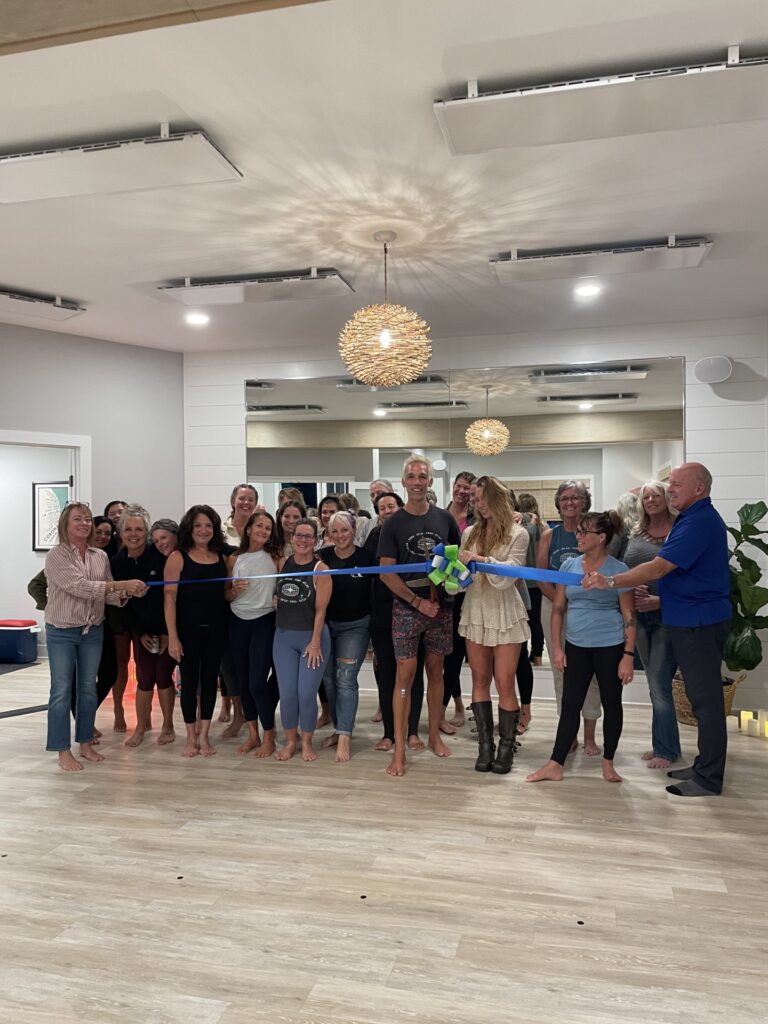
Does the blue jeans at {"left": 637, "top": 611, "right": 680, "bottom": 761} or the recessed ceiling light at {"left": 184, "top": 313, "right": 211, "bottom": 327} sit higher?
the recessed ceiling light at {"left": 184, "top": 313, "right": 211, "bottom": 327}

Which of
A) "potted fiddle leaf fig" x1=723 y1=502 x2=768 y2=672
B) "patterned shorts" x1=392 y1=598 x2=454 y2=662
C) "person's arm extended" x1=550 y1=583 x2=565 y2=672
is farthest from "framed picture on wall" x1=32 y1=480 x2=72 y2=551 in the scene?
"potted fiddle leaf fig" x1=723 y1=502 x2=768 y2=672

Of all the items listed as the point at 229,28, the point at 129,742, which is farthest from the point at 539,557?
the point at 229,28

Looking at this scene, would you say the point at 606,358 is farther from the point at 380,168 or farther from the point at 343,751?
the point at 343,751

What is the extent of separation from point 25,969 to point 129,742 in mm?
2513

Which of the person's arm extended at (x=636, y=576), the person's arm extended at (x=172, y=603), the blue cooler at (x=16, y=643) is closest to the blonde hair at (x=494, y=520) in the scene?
the person's arm extended at (x=636, y=576)

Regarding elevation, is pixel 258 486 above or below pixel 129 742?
above

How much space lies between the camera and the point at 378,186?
3664 millimetres

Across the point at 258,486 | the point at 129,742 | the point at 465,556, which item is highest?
the point at 258,486

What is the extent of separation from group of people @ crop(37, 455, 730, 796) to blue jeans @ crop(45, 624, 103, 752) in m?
0.01

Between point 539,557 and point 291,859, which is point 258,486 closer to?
point 539,557

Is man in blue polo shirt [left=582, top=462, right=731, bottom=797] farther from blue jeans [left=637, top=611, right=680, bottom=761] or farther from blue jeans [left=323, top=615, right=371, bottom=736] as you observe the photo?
blue jeans [left=323, top=615, right=371, bottom=736]

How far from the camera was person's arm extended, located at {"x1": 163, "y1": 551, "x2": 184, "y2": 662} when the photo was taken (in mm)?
4637

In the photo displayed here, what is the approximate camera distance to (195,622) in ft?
15.3

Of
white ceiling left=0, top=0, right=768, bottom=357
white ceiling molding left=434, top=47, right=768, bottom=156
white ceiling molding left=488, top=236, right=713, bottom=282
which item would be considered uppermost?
white ceiling left=0, top=0, right=768, bottom=357
